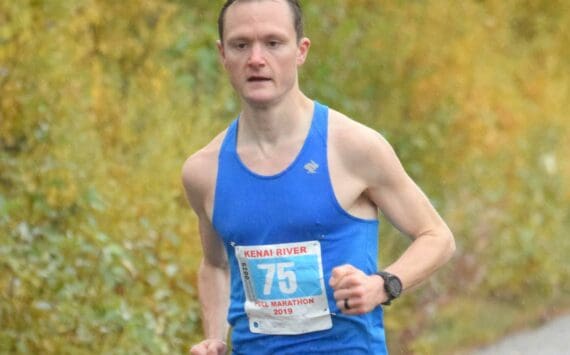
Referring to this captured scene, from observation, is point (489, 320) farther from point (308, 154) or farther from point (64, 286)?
point (308, 154)

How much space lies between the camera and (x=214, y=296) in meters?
4.73

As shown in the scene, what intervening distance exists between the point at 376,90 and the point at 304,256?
224 inches

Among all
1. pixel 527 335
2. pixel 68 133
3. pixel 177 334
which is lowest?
pixel 527 335

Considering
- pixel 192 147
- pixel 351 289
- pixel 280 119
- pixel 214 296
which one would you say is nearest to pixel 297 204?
pixel 280 119

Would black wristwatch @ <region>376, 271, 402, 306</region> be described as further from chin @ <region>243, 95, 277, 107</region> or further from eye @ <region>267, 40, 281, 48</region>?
eye @ <region>267, 40, 281, 48</region>

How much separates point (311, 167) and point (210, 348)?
24.1 inches

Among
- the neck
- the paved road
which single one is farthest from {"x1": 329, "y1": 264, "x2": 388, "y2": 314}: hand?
the paved road

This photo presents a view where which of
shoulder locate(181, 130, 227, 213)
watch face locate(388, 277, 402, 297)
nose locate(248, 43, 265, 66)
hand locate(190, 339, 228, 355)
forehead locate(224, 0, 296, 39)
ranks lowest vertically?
hand locate(190, 339, 228, 355)

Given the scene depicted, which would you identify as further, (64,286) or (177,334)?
(177,334)

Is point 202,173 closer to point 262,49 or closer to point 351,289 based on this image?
point 262,49

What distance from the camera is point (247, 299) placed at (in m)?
4.41

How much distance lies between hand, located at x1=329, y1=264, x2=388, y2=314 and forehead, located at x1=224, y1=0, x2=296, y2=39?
0.72 meters

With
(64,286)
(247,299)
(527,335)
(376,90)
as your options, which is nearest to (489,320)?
(527,335)

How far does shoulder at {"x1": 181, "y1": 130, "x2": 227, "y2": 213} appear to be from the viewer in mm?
4453
